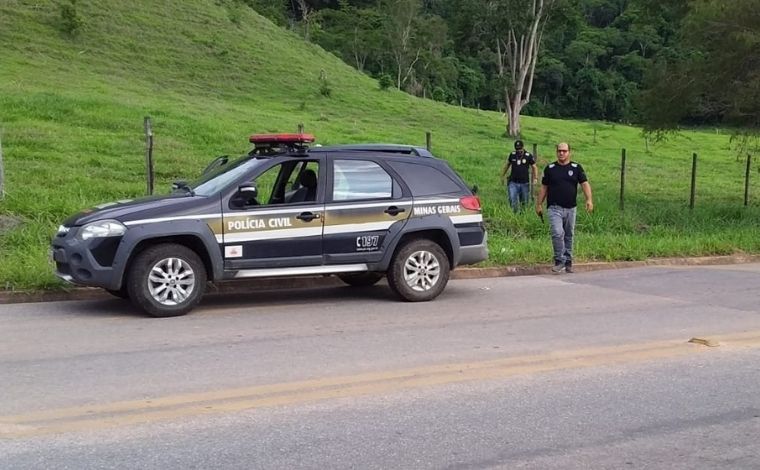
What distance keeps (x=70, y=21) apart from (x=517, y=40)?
22.9 meters

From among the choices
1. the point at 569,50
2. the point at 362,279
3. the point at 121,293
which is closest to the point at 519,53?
the point at 362,279

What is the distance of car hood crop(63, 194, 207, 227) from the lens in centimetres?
838

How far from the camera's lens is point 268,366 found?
6.70m

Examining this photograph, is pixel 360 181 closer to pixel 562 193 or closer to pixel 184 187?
pixel 184 187

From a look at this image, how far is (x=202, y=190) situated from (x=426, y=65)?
70.2 meters

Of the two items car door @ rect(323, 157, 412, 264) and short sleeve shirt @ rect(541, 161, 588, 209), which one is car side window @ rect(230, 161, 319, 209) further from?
short sleeve shirt @ rect(541, 161, 588, 209)

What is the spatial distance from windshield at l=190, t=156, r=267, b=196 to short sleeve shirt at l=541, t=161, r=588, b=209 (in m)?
4.55

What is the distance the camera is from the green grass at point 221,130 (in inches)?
571

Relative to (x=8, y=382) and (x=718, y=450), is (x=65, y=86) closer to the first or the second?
(x=8, y=382)

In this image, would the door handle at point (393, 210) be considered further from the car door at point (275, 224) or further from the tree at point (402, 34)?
the tree at point (402, 34)

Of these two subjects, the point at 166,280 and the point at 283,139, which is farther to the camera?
the point at 283,139

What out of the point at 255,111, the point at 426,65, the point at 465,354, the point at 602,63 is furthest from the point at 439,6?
the point at 465,354

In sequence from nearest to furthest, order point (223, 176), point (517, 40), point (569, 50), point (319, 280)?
point (223, 176) < point (319, 280) < point (517, 40) < point (569, 50)

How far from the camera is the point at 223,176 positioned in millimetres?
9344
